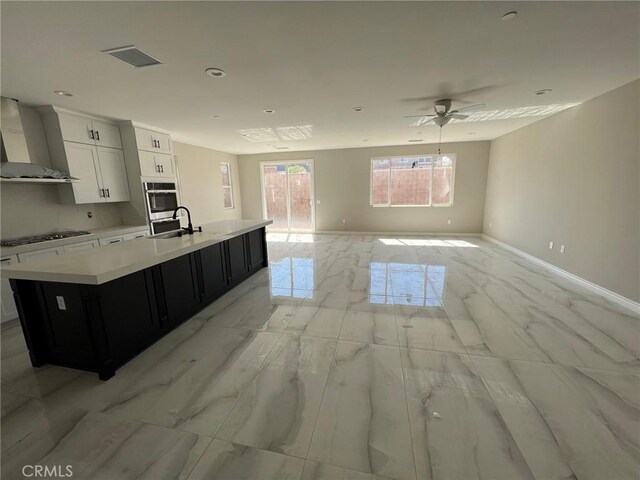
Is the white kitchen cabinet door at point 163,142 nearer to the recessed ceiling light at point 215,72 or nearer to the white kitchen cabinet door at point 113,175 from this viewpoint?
the white kitchen cabinet door at point 113,175

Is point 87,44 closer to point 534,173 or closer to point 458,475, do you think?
point 458,475

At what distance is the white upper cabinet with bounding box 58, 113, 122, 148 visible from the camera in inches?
141

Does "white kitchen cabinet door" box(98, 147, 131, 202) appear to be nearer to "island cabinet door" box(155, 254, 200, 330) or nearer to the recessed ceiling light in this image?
"island cabinet door" box(155, 254, 200, 330)

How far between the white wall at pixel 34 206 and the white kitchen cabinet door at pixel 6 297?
660 millimetres

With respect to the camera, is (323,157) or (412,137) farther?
(323,157)

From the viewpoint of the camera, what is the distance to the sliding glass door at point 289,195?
27.3 ft

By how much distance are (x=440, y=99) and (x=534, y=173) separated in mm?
2879

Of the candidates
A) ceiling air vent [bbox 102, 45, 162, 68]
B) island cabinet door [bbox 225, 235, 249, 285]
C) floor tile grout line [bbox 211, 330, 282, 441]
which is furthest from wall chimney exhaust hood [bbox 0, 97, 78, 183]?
floor tile grout line [bbox 211, 330, 282, 441]

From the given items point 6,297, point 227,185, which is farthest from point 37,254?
point 227,185

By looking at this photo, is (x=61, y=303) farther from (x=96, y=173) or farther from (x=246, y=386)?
(x=96, y=173)

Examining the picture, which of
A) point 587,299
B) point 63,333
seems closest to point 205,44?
point 63,333

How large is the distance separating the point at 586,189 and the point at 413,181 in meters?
4.17

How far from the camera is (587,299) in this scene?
11.0ft

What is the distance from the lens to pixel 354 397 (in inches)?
73.3
